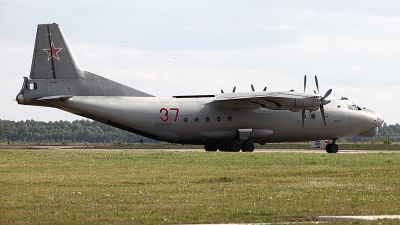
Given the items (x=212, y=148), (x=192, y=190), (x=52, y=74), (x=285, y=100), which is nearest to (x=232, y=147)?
(x=212, y=148)

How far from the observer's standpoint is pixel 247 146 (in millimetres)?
51250

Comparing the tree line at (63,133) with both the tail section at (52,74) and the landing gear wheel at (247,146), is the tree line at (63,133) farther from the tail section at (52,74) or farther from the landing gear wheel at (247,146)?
the tail section at (52,74)

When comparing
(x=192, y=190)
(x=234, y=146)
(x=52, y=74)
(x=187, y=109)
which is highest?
(x=52, y=74)

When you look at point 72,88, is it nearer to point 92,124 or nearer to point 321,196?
point 321,196

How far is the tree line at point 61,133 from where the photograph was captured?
138m

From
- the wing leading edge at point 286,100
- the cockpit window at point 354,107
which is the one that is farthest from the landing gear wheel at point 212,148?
the cockpit window at point 354,107

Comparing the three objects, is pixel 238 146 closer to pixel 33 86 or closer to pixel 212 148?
pixel 212 148

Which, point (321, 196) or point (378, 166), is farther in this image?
point (378, 166)

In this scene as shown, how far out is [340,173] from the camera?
2981cm

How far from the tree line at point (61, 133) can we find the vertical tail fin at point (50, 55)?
82.0m

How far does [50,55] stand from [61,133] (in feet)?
355

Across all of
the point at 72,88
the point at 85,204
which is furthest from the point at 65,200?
the point at 72,88

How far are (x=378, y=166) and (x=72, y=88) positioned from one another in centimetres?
2363

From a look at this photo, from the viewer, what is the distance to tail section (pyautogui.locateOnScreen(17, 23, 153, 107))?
152ft
